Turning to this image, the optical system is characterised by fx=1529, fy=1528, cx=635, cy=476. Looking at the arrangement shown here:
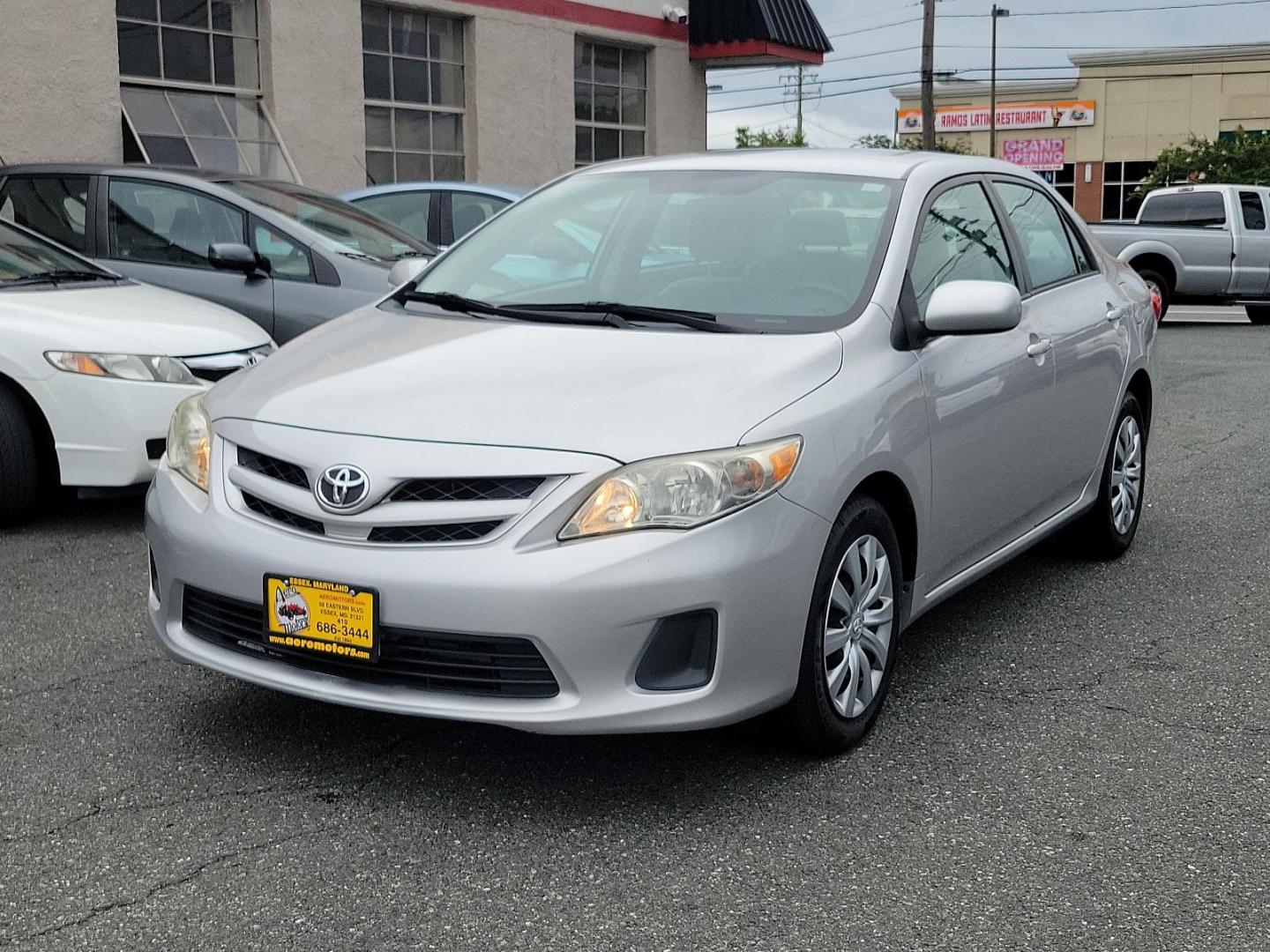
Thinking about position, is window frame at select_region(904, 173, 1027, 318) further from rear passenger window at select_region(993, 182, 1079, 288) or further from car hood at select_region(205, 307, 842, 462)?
car hood at select_region(205, 307, 842, 462)

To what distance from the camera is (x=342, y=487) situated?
3.57 metres

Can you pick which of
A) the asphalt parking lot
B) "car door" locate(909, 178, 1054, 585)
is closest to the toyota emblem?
the asphalt parking lot

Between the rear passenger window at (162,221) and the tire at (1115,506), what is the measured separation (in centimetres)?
497

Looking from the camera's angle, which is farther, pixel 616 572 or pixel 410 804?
pixel 410 804

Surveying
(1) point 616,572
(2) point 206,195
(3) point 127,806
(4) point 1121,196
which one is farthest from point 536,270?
(4) point 1121,196

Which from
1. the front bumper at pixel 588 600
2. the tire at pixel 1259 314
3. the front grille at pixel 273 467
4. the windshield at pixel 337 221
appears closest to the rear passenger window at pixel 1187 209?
the tire at pixel 1259 314

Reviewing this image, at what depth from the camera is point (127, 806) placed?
3652 millimetres

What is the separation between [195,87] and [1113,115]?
156 feet

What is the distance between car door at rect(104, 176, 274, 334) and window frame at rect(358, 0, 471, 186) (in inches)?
337

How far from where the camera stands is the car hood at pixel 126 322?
6.45 meters

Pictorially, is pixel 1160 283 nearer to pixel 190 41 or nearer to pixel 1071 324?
pixel 190 41

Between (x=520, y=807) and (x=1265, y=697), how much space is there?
233 centimetres

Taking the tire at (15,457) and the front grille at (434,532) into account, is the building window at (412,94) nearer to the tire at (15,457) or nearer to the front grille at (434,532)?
the tire at (15,457)

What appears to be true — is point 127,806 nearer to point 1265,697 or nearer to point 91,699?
point 91,699
